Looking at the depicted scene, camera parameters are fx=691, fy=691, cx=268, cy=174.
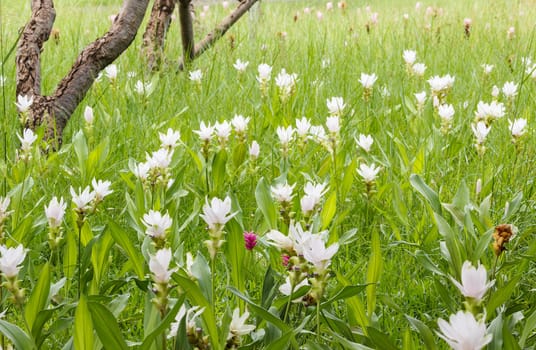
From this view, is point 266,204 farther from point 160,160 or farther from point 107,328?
point 107,328

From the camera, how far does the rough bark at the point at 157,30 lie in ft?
12.8

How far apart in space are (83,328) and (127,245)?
42 cm

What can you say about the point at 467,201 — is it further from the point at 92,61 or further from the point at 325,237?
the point at 92,61

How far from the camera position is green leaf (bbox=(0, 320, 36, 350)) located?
1185 mm

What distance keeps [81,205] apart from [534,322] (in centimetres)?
94

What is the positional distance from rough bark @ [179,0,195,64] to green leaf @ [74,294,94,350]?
297cm

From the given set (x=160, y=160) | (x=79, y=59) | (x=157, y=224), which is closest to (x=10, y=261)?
(x=157, y=224)

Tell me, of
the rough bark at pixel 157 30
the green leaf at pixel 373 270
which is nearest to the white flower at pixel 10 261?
the green leaf at pixel 373 270

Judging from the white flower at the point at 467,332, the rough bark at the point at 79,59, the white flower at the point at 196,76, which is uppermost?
the white flower at the point at 196,76

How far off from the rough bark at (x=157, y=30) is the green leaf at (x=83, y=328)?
2813 mm

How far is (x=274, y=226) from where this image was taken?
1.82 meters

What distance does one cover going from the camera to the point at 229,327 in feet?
4.20

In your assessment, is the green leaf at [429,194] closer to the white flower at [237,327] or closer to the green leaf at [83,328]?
the white flower at [237,327]

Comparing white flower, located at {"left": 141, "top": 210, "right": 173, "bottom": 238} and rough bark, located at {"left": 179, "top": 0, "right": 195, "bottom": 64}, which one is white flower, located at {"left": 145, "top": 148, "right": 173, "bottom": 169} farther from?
rough bark, located at {"left": 179, "top": 0, "right": 195, "bottom": 64}
